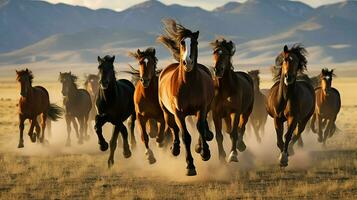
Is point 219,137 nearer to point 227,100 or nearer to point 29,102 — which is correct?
point 227,100

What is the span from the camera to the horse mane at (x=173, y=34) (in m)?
10.5

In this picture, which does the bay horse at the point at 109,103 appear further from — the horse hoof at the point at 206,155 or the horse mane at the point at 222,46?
the horse hoof at the point at 206,155

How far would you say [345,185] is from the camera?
36.3 feet

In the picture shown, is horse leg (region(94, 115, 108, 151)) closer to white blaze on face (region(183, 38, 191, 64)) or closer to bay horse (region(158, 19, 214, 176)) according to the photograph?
bay horse (region(158, 19, 214, 176))

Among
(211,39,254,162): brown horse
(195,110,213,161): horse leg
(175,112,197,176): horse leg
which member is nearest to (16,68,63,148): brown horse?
(211,39,254,162): brown horse

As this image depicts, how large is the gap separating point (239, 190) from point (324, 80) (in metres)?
9.06

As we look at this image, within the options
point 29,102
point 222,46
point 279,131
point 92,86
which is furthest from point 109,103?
point 92,86

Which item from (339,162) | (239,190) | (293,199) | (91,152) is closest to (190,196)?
(239,190)

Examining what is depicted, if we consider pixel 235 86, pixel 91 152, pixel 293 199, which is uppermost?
pixel 235 86

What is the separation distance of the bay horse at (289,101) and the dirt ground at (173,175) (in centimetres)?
94

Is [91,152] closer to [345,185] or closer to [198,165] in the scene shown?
[198,165]

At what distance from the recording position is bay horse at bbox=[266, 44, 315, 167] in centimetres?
1224

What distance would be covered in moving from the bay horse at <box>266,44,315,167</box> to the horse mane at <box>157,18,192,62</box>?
2.56 metres

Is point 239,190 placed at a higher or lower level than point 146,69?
lower
